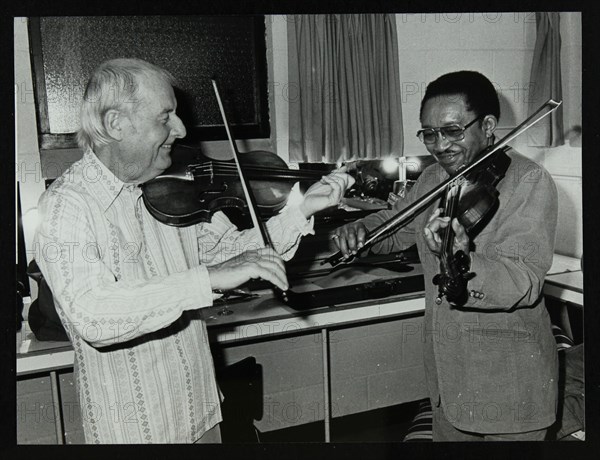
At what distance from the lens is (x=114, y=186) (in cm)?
153

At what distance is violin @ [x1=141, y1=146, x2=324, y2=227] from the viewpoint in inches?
63.3

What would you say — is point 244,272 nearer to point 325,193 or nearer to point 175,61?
point 325,193

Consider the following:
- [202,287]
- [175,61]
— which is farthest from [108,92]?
[202,287]

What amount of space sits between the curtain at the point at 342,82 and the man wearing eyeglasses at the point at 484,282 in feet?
0.52

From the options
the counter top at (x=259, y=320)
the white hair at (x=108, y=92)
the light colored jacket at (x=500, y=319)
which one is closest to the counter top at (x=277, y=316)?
the counter top at (x=259, y=320)

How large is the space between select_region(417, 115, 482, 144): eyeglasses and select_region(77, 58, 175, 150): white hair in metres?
0.77

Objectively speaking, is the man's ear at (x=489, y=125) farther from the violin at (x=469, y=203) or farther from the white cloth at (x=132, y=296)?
the white cloth at (x=132, y=296)

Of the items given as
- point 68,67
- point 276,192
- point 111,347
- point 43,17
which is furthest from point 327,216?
point 43,17

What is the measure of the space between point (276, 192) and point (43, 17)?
0.90m

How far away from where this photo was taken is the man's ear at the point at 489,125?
1670mm

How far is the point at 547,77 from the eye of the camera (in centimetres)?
183

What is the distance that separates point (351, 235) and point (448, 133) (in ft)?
1.35

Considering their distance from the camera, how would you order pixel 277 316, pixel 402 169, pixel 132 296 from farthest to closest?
1. pixel 277 316
2. pixel 402 169
3. pixel 132 296

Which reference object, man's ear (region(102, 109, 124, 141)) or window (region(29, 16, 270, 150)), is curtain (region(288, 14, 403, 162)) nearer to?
window (region(29, 16, 270, 150))
